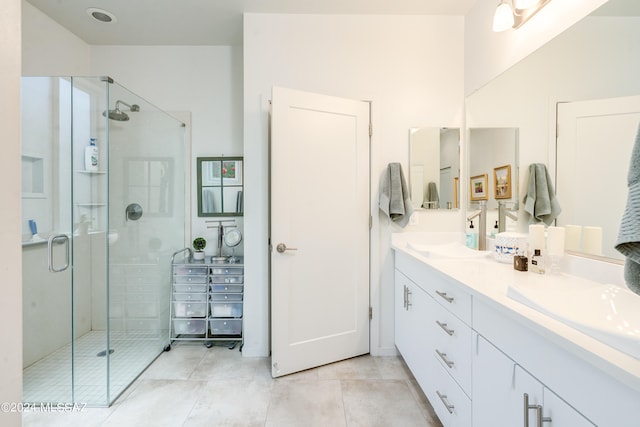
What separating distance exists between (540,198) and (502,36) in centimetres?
110

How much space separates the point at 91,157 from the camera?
207cm

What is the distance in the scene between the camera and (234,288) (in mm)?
2402

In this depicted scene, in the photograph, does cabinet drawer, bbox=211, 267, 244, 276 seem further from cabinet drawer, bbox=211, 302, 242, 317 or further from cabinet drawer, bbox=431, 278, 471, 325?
cabinet drawer, bbox=431, 278, 471, 325

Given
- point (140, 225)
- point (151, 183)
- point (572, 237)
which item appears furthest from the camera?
point (151, 183)

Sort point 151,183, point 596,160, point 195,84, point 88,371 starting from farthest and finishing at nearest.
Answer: point 195,84 → point 151,183 → point 88,371 → point 596,160

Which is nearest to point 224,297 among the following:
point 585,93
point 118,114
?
point 118,114

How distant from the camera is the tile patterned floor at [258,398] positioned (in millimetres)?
1582

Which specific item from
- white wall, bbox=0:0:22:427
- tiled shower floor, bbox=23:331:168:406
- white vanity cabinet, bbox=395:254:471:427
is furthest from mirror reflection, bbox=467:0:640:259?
tiled shower floor, bbox=23:331:168:406

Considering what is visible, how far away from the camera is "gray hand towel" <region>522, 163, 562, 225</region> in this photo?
140 cm

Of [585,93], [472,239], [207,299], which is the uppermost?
[585,93]

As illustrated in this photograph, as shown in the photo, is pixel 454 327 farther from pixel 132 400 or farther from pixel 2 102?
pixel 132 400

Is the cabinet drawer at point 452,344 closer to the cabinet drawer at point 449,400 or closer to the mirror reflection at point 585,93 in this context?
the cabinet drawer at point 449,400

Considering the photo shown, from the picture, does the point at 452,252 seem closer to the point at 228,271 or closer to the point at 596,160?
the point at 596,160

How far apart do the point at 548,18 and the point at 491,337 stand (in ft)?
5.23
